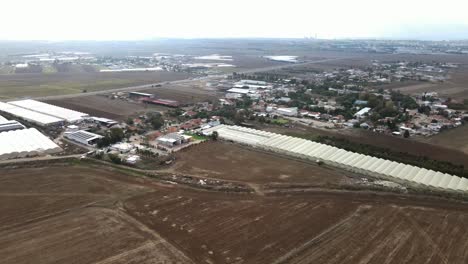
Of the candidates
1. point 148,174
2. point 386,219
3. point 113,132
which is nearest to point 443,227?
point 386,219

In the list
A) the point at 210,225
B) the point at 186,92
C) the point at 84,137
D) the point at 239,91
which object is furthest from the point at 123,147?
the point at 239,91

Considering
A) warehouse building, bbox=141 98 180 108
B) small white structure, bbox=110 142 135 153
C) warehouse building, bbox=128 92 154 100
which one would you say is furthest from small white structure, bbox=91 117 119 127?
warehouse building, bbox=128 92 154 100

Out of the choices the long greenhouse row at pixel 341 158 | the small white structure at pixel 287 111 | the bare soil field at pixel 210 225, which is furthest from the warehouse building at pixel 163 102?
the bare soil field at pixel 210 225

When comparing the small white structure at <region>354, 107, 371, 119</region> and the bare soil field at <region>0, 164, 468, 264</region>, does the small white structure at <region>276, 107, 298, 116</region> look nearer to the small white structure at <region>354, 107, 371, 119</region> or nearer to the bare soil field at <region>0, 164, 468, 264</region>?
the small white structure at <region>354, 107, 371, 119</region>

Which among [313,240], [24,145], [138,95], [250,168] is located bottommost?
[313,240]

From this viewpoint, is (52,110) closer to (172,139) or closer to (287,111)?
(172,139)

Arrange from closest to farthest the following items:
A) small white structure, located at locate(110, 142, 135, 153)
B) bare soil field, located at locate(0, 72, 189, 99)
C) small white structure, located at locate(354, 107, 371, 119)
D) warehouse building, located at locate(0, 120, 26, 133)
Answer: small white structure, located at locate(110, 142, 135, 153)
warehouse building, located at locate(0, 120, 26, 133)
small white structure, located at locate(354, 107, 371, 119)
bare soil field, located at locate(0, 72, 189, 99)

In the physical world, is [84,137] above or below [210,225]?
above
